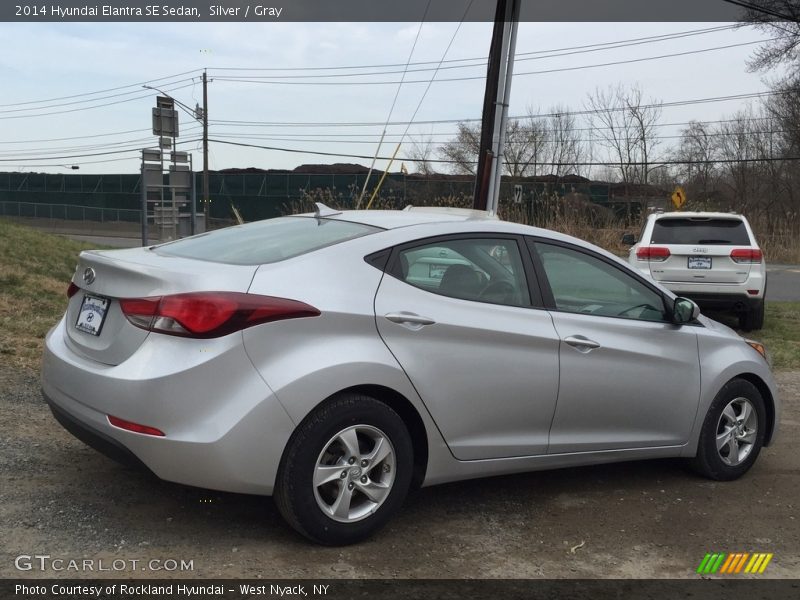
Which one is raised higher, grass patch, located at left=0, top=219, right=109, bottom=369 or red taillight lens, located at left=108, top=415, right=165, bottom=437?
red taillight lens, located at left=108, top=415, right=165, bottom=437

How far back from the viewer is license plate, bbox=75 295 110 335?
3.71m

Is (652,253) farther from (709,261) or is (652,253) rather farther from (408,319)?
(408,319)

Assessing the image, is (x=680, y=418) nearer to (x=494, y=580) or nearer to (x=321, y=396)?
(x=494, y=580)

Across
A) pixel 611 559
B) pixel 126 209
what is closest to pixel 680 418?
pixel 611 559

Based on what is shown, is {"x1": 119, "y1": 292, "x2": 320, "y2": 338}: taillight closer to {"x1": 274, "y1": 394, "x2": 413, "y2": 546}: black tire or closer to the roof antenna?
{"x1": 274, "y1": 394, "x2": 413, "y2": 546}: black tire

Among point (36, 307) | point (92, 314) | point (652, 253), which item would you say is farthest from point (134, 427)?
point (652, 253)

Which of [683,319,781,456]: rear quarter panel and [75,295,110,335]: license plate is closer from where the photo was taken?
[75,295,110,335]: license plate

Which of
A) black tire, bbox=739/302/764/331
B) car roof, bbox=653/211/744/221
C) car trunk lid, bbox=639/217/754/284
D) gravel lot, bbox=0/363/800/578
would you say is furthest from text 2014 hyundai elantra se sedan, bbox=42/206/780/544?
black tire, bbox=739/302/764/331

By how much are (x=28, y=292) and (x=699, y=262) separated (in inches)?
324

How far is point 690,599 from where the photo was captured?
3361 mm

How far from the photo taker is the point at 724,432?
498cm

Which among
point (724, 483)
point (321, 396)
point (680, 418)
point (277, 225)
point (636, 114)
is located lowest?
point (724, 483)

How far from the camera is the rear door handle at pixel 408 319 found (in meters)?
3.69

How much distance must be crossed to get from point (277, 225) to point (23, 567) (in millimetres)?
2122
